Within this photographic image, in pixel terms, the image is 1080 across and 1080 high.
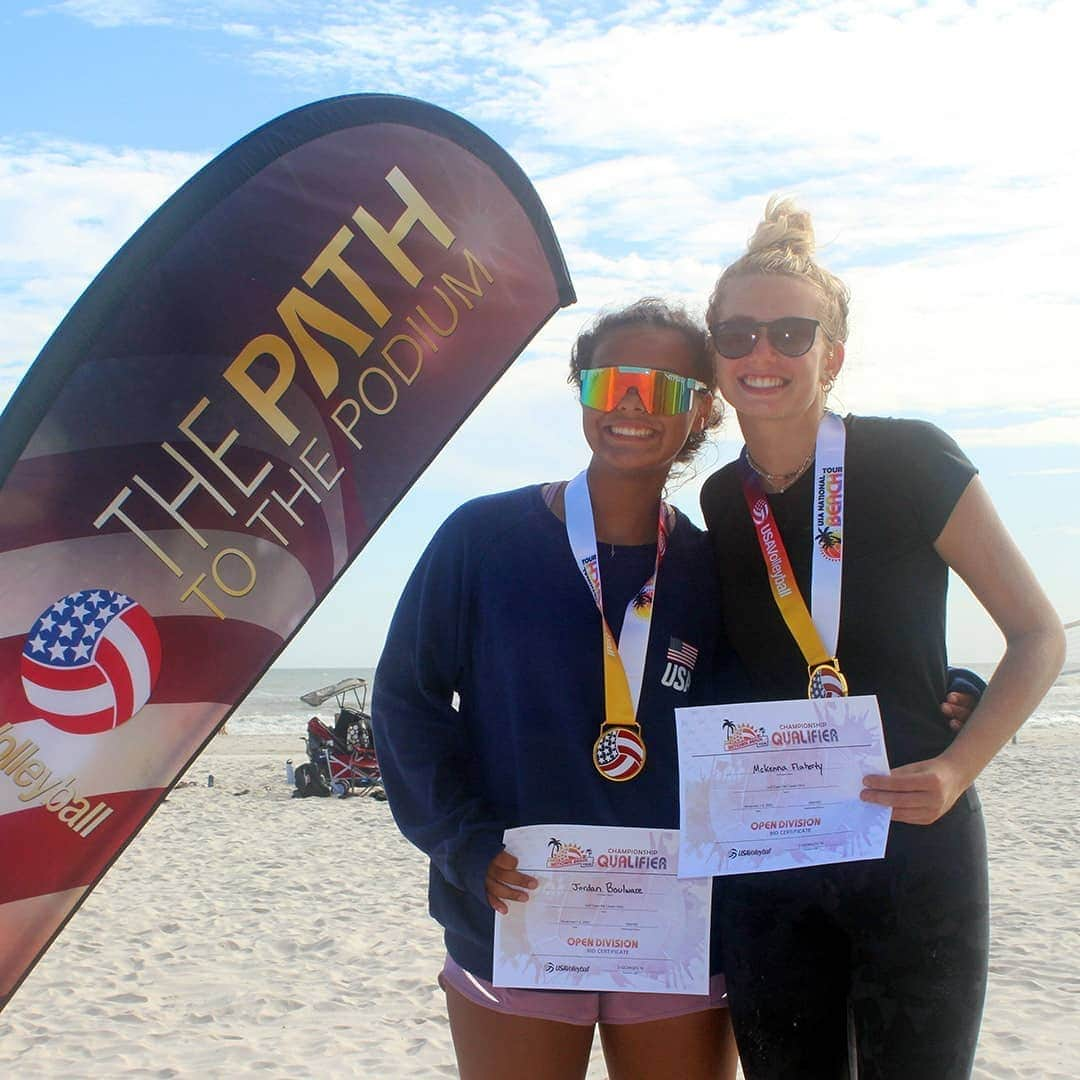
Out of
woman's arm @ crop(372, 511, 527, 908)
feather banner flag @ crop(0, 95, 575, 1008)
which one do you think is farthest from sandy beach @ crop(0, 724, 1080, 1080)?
woman's arm @ crop(372, 511, 527, 908)

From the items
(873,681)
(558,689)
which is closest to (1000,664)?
(873,681)

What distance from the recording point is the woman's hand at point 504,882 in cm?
221

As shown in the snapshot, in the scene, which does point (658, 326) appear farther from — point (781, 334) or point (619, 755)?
point (619, 755)

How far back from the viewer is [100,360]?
3029 mm

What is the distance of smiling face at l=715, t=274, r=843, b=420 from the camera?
225 cm

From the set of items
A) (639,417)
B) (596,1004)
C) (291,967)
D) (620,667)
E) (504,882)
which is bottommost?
(291,967)

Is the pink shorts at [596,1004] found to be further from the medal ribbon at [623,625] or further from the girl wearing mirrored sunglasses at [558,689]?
the medal ribbon at [623,625]

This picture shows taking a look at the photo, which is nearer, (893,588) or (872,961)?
(872,961)

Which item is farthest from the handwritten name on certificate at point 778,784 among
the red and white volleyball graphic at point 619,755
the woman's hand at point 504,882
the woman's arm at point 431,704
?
the woman's arm at point 431,704

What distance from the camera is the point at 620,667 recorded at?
2230 millimetres

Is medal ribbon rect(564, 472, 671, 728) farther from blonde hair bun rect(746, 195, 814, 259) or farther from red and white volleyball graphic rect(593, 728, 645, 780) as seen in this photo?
blonde hair bun rect(746, 195, 814, 259)

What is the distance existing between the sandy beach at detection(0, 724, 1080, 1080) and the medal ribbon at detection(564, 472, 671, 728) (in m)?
3.60

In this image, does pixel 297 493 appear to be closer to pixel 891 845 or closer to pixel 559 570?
pixel 559 570

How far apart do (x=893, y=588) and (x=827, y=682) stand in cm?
23
